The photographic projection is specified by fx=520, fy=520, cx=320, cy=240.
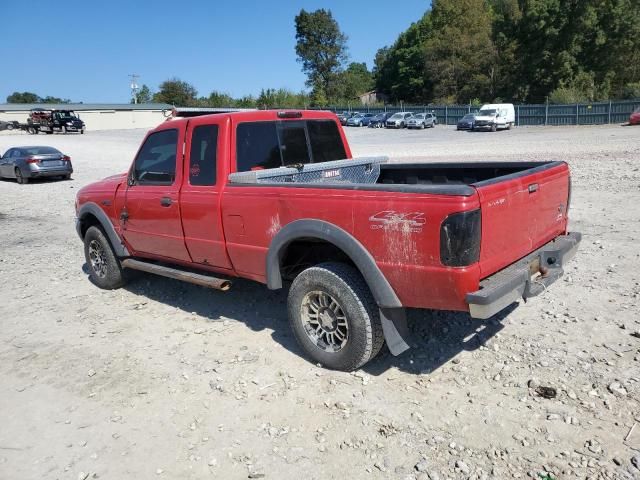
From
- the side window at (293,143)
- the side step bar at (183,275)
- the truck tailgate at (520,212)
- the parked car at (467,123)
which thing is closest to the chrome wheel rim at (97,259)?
the side step bar at (183,275)

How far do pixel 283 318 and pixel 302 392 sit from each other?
1.40 metres

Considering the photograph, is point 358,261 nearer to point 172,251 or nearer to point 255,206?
point 255,206

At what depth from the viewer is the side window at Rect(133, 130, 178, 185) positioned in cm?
512

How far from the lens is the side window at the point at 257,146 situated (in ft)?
15.3

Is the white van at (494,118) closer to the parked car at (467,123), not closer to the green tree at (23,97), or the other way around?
the parked car at (467,123)

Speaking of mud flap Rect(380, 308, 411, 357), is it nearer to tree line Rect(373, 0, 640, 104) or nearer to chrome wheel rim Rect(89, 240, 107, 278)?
chrome wheel rim Rect(89, 240, 107, 278)

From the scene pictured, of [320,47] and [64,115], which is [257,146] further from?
[320,47]

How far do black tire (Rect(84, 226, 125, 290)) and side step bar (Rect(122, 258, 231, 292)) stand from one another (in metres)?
0.32

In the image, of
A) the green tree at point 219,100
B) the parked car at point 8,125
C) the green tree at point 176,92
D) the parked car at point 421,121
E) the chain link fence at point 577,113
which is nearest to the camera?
the chain link fence at point 577,113

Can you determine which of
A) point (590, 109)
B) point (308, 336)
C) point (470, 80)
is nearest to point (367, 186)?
point (308, 336)

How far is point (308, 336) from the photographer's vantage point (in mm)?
4188

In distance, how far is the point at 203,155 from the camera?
15.7 feet

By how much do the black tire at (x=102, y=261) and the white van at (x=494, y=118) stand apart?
3883 cm

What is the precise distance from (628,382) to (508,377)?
78 cm
